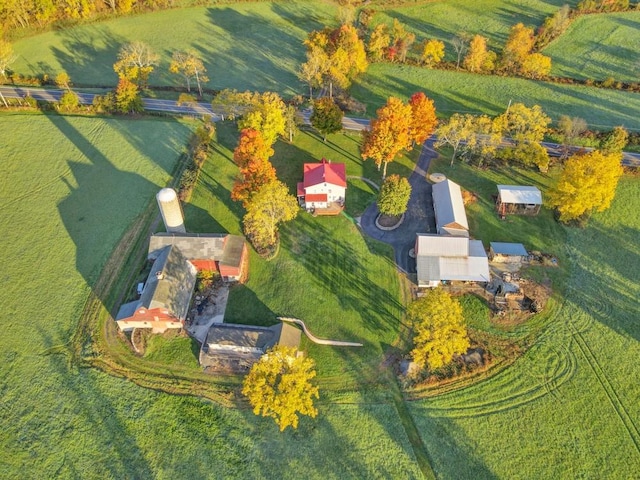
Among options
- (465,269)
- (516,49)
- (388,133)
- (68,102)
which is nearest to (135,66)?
(68,102)

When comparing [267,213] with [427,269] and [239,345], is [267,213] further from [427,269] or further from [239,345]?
[427,269]

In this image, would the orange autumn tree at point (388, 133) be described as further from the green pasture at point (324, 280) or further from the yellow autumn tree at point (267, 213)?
the yellow autumn tree at point (267, 213)

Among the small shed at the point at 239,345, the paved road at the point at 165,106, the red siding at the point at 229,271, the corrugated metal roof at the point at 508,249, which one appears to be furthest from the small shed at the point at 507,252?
the red siding at the point at 229,271

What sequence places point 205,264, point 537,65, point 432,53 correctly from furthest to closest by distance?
point 432,53, point 537,65, point 205,264

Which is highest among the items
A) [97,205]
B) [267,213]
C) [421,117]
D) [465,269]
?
[421,117]

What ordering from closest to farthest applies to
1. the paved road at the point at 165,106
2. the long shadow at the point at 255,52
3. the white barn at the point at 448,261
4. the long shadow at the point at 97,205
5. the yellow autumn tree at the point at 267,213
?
the white barn at the point at 448,261, the yellow autumn tree at the point at 267,213, the long shadow at the point at 97,205, the paved road at the point at 165,106, the long shadow at the point at 255,52

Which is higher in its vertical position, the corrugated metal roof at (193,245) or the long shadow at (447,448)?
the corrugated metal roof at (193,245)
